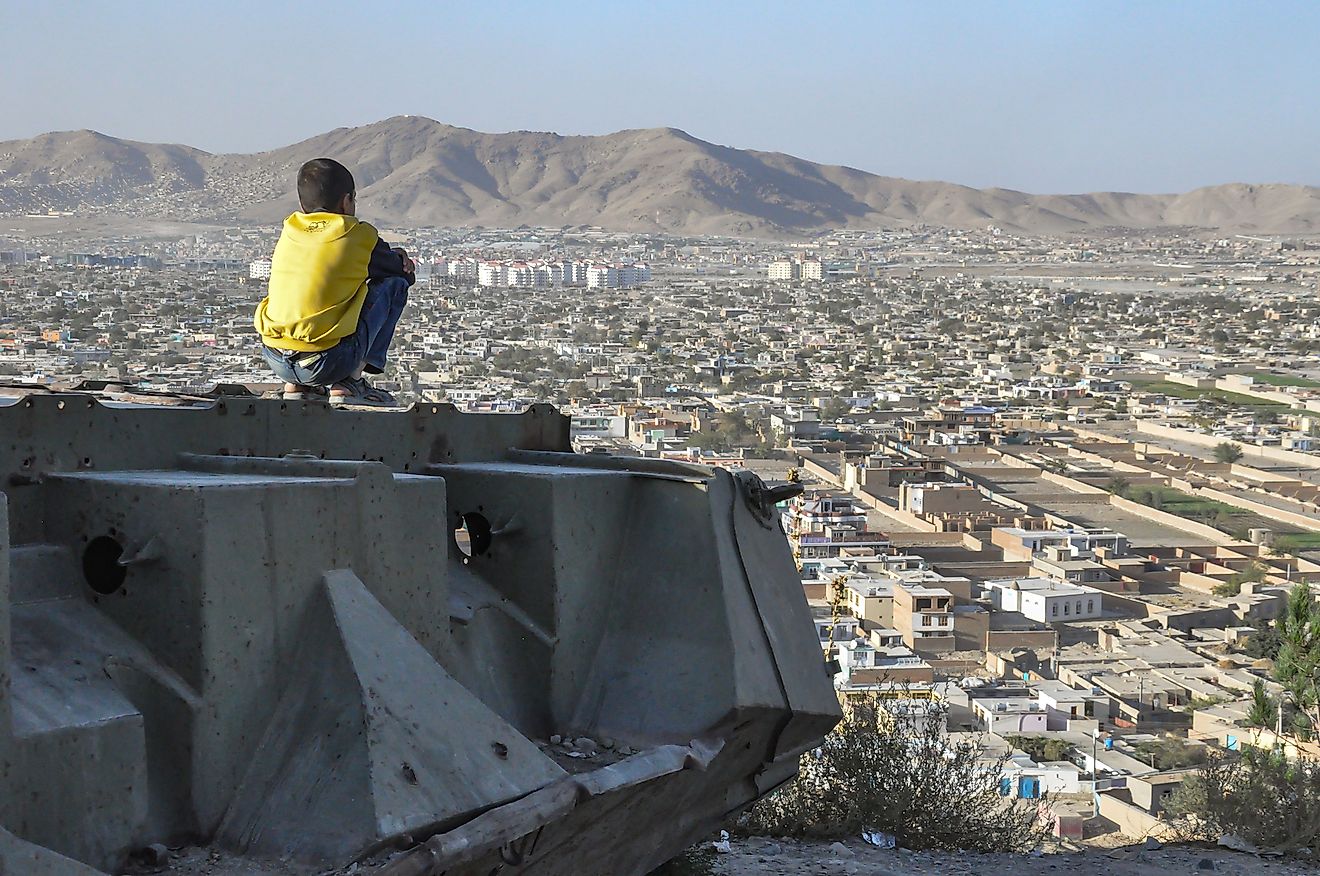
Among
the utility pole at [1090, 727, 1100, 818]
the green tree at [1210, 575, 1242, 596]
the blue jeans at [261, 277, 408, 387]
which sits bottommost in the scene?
the green tree at [1210, 575, 1242, 596]

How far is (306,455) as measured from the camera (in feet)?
16.9

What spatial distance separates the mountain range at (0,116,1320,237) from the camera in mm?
146500

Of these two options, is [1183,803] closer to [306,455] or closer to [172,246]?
[306,455]

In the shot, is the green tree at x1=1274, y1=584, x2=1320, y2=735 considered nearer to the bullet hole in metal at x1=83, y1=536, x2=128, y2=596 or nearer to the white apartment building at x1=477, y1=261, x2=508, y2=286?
the bullet hole in metal at x1=83, y1=536, x2=128, y2=596

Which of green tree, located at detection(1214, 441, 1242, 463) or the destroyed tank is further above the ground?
the destroyed tank

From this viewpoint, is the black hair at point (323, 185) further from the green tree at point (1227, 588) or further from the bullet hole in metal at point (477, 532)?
the green tree at point (1227, 588)

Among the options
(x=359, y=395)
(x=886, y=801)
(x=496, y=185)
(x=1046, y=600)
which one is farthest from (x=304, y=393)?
(x=496, y=185)

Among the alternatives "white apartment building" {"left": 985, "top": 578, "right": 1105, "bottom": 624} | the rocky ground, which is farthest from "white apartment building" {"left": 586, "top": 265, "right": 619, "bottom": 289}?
the rocky ground

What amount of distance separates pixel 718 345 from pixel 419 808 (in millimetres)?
80855

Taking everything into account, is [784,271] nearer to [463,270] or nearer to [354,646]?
[463,270]

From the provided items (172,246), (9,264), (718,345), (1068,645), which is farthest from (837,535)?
(172,246)

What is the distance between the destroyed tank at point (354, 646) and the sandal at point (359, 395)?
0.54ft

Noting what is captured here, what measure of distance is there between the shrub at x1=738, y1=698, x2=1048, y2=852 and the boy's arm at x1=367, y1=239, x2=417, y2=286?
296 centimetres

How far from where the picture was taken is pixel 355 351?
599 centimetres
